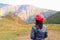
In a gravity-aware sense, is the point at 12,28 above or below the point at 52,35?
above

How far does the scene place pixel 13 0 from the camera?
3.61 metres

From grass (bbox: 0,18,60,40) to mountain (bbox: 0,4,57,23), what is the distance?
0.39 ft

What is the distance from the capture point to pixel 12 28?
3588mm

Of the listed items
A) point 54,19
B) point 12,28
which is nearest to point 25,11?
point 12,28

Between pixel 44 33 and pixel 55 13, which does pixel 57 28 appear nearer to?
pixel 55 13

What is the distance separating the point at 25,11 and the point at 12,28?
1.14 feet

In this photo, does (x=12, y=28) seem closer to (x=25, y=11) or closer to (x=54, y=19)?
(x=25, y=11)

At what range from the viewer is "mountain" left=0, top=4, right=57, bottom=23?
3607mm

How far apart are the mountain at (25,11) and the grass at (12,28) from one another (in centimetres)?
12

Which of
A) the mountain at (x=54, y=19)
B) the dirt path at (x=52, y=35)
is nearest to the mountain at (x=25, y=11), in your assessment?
the mountain at (x=54, y=19)

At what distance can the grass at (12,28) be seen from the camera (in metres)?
3.56

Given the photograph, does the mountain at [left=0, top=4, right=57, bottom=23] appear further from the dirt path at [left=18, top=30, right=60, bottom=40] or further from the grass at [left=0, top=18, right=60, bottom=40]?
the dirt path at [left=18, top=30, right=60, bottom=40]

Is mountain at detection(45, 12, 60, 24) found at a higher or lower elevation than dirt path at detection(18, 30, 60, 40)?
higher

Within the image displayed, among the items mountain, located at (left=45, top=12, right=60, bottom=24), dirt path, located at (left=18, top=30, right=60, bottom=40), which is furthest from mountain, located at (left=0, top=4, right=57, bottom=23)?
dirt path, located at (left=18, top=30, right=60, bottom=40)
